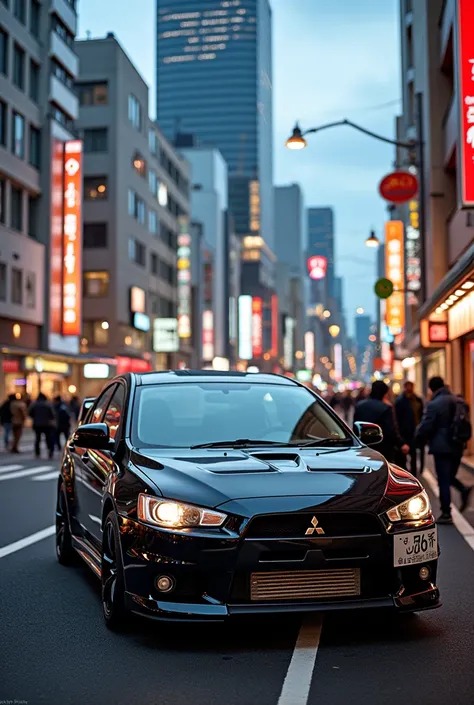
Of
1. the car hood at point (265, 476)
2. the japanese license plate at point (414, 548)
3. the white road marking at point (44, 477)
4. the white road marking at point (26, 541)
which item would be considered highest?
the car hood at point (265, 476)

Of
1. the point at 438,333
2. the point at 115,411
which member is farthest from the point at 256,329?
Answer: the point at 115,411

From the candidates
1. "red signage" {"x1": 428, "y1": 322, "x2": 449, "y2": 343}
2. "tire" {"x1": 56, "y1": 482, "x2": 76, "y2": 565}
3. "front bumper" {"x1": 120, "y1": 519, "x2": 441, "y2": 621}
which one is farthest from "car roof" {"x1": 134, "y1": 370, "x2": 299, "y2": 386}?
"red signage" {"x1": 428, "y1": 322, "x2": 449, "y2": 343}

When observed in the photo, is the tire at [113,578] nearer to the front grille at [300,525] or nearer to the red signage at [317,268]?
the front grille at [300,525]

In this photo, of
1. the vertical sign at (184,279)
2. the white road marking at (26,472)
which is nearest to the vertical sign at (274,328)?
the vertical sign at (184,279)

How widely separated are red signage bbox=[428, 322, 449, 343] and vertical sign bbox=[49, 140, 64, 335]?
29200 mm

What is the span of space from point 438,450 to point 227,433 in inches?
240

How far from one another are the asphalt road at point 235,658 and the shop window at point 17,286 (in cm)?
4202

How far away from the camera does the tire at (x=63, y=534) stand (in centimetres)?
888

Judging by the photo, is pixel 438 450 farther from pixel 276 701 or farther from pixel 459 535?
pixel 276 701

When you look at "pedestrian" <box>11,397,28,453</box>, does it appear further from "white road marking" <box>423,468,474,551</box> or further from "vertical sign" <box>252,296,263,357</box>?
"vertical sign" <box>252,296,263,357</box>

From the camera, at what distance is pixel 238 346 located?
136125mm

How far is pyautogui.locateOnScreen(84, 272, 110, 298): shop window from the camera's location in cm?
6825

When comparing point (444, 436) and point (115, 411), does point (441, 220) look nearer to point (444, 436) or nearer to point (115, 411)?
point (444, 436)

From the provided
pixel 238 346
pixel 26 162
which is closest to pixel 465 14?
pixel 26 162
